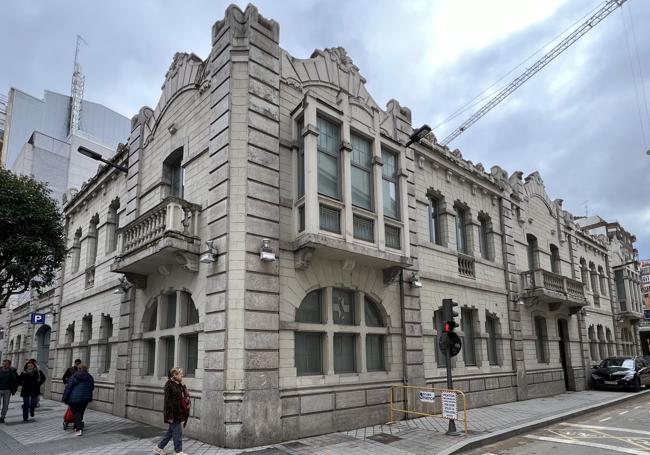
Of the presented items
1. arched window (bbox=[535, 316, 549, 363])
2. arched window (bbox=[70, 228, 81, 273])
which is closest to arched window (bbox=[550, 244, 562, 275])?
arched window (bbox=[535, 316, 549, 363])

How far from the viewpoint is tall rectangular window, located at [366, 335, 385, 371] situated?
12141mm

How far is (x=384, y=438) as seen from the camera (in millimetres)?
9969

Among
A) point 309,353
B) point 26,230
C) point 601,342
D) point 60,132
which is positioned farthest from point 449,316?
point 60,132

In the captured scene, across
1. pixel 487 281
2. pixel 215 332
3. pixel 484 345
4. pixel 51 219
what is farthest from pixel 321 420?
pixel 51 219

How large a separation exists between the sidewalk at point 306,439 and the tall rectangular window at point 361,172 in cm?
554

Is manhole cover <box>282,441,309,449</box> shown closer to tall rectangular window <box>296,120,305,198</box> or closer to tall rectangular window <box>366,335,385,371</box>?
tall rectangular window <box>366,335,385,371</box>

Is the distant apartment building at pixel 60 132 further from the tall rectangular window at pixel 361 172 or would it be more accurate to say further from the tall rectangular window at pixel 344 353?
the tall rectangular window at pixel 344 353

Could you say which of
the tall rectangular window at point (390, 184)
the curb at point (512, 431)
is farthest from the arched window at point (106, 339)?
the curb at point (512, 431)

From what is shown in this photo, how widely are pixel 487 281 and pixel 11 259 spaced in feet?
58.0

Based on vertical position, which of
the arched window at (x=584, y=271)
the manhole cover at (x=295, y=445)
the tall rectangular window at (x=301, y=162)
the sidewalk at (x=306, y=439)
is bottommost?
the sidewalk at (x=306, y=439)

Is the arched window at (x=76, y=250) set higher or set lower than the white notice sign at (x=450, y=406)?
higher

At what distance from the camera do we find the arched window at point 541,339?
20.0 metres

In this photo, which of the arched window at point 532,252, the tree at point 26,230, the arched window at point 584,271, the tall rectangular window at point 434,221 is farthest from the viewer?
the arched window at point 584,271

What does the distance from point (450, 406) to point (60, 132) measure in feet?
154
